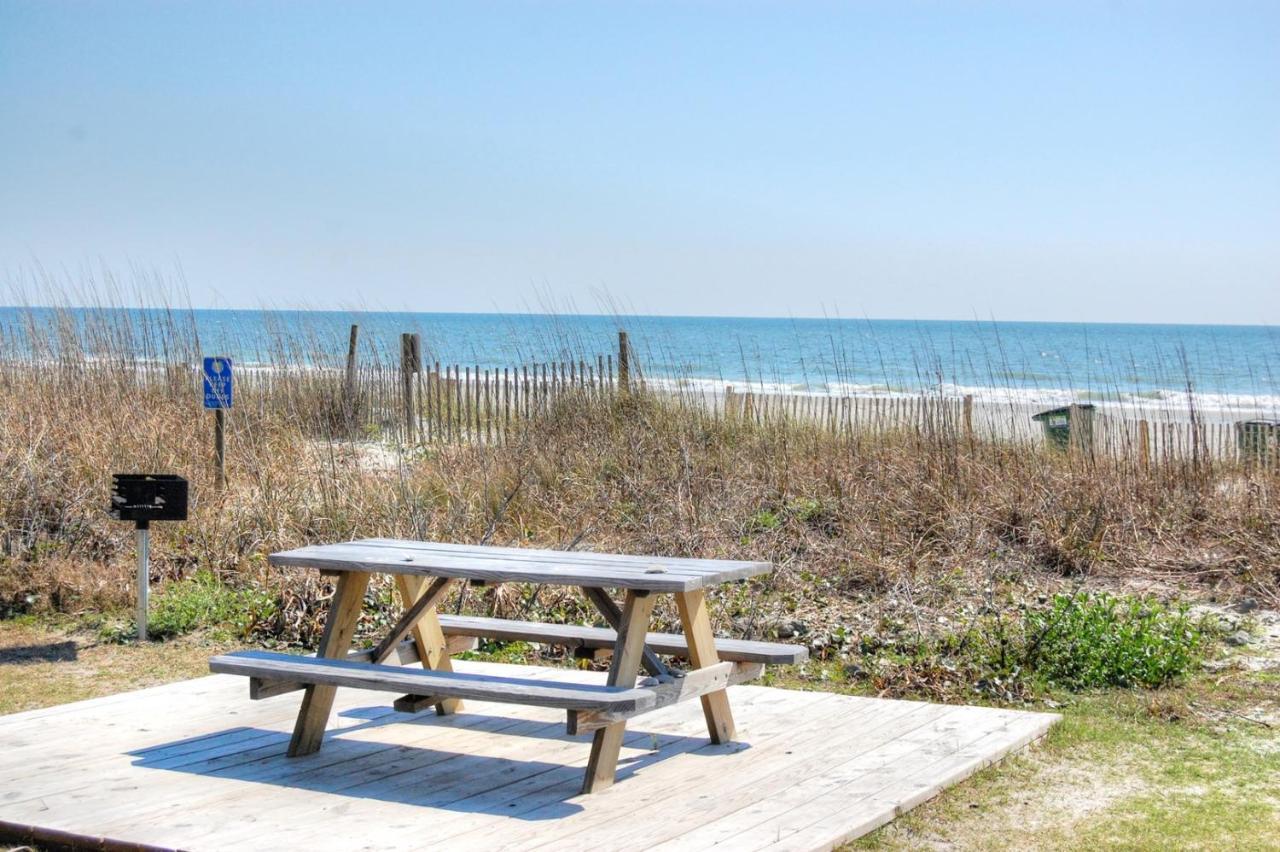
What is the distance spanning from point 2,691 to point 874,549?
4.99 m

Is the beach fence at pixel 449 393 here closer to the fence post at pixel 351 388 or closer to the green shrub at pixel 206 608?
the fence post at pixel 351 388

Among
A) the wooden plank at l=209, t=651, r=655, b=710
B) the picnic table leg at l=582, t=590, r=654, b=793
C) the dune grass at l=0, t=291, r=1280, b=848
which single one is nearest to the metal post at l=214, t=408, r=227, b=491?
the dune grass at l=0, t=291, r=1280, b=848

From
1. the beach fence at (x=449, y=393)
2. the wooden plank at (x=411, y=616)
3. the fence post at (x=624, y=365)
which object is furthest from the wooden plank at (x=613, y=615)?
the fence post at (x=624, y=365)

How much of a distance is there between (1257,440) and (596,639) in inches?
296

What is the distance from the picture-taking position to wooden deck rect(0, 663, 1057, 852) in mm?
3850

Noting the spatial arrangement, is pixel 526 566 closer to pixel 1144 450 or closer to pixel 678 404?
pixel 1144 450

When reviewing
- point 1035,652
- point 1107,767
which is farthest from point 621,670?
point 1035,652

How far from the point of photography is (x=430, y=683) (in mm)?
4250

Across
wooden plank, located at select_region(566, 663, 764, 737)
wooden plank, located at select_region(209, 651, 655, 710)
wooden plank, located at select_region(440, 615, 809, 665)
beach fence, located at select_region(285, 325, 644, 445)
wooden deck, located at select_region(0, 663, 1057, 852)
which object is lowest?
wooden deck, located at select_region(0, 663, 1057, 852)

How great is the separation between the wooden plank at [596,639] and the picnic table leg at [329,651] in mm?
595

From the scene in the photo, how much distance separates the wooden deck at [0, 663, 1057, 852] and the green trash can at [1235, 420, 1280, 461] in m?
5.67

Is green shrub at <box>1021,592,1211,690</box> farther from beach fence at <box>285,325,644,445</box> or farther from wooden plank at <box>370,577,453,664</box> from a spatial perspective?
beach fence at <box>285,325,644,445</box>

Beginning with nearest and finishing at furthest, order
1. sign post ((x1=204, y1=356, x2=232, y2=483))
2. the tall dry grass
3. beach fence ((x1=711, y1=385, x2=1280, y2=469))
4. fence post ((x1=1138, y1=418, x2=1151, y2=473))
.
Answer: the tall dry grass, sign post ((x1=204, y1=356, x2=232, y2=483)), fence post ((x1=1138, y1=418, x2=1151, y2=473)), beach fence ((x1=711, y1=385, x2=1280, y2=469))

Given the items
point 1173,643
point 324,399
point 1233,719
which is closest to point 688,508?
point 1173,643
